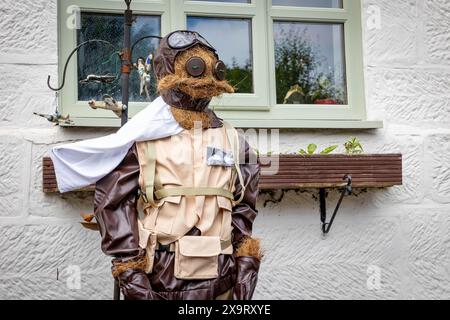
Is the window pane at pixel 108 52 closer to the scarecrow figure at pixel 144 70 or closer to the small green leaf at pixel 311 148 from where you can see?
the scarecrow figure at pixel 144 70

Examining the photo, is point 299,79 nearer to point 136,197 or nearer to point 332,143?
point 332,143

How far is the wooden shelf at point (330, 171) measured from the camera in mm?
3145

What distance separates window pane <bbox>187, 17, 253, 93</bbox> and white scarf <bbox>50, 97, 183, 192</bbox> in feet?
4.06

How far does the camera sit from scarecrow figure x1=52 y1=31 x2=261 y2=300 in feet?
7.36

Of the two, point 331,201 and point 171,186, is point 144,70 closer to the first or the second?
point 171,186

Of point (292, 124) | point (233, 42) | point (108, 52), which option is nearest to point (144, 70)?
point (108, 52)

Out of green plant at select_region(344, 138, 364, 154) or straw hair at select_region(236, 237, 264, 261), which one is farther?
green plant at select_region(344, 138, 364, 154)

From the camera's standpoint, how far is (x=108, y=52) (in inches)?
133

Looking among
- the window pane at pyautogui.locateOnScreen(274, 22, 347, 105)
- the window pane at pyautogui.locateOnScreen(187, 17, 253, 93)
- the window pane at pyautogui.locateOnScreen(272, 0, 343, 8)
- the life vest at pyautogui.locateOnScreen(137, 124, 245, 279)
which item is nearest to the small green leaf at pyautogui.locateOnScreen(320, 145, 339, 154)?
the window pane at pyautogui.locateOnScreen(274, 22, 347, 105)

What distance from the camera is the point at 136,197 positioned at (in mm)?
2328

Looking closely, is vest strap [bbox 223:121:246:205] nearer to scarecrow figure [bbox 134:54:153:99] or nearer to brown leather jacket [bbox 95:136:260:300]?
brown leather jacket [bbox 95:136:260:300]

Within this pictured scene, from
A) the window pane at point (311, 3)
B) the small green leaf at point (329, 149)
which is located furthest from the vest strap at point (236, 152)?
the window pane at point (311, 3)

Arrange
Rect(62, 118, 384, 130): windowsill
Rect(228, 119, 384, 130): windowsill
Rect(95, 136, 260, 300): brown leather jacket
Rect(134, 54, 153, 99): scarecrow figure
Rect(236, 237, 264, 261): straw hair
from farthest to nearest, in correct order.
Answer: Rect(228, 119, 384, 130): windowsill < Rect(62, 118, 384, 130): windowsill < Rect(134, 54, 153, 99): scarecrow figure < Rect(236, 237, 264, 261): straw hair < Rect(95, 136, 260, 300): brown leather jacket

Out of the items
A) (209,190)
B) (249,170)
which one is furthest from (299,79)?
(209,190)
